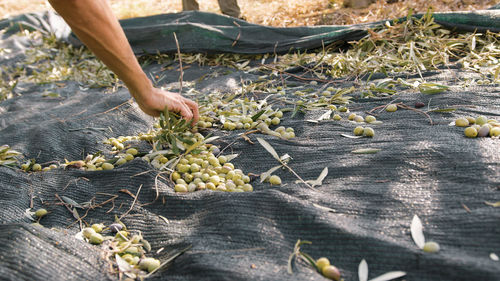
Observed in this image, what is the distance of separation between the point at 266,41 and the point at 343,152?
2.00 meters

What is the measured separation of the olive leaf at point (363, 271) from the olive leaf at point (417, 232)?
16cm

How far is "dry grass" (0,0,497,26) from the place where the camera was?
486cm

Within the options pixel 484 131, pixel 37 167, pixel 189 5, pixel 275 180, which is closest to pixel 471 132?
pixel 484 131

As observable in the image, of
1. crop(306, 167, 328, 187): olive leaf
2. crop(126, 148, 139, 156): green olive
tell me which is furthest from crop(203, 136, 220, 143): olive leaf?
crop(306, 167, 328, 187): olive leaf

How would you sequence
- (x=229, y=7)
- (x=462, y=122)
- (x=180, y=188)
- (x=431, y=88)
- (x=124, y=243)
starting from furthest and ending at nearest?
(x=229, y=7) → (x=431, y=88) → (x=462, y=122) → (x=180, y=188) → (x=124, y=243)

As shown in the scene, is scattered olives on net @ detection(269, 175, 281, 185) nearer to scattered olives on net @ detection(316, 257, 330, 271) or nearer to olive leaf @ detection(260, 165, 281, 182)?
olive leaf @ detection(260, 165, 281, 182)

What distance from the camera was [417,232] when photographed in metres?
1.12

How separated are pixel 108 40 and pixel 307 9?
4.62 metres

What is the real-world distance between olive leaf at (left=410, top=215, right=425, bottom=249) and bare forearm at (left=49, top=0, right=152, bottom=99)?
3.81 feet

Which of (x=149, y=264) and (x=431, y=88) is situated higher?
(x=431, y=88)

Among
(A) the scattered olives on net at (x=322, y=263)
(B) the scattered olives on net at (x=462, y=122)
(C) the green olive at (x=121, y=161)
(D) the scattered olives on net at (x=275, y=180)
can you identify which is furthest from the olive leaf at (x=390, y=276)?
(C) the green olive at (x=121, y=161)

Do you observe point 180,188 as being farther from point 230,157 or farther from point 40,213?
point 40,213

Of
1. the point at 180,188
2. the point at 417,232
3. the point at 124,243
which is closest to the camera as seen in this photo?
the point at 417,232

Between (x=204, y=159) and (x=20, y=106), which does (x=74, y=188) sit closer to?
(x=204, y=159)
